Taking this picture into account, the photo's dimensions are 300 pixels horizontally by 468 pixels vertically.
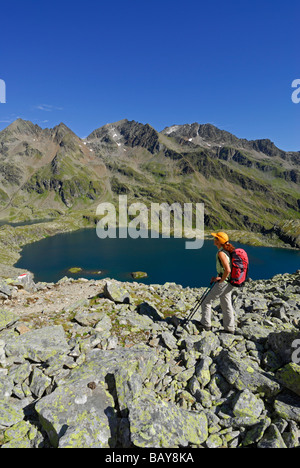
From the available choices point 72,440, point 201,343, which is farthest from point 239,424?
point 72,440

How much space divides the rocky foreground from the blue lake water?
322 ft

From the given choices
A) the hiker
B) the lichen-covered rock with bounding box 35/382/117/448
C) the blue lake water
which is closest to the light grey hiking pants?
the hiker

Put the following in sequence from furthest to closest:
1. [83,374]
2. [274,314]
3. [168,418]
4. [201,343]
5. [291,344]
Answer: [274,314] → [201,343] → [291,344] → [83,374] → [168,418]

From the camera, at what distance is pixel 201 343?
421 inches

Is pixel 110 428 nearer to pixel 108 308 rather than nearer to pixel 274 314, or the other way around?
pixel 108 308

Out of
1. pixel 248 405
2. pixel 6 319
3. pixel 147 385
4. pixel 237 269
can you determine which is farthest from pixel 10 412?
pixel 237 269

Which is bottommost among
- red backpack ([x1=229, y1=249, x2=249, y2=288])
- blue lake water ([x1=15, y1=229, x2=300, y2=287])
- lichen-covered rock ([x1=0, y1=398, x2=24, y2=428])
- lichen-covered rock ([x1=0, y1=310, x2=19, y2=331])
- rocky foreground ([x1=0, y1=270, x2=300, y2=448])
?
blue lake water ([x1=15, y1=229, x2=300, y2=287])

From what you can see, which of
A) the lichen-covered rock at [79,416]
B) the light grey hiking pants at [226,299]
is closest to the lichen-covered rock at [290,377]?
the light grey hiking pants at [226,299]

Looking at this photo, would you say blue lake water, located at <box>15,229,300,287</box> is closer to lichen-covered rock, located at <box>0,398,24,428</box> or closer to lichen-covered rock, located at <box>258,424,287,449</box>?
lichen-covered rock, located at <box>0,398,24,428</box>

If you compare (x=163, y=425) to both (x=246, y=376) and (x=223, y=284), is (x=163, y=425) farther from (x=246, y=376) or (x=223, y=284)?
(x=223, y=284)

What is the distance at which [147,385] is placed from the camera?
871cm

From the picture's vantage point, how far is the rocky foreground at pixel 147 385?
262 inches

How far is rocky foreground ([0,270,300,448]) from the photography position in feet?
21.8
